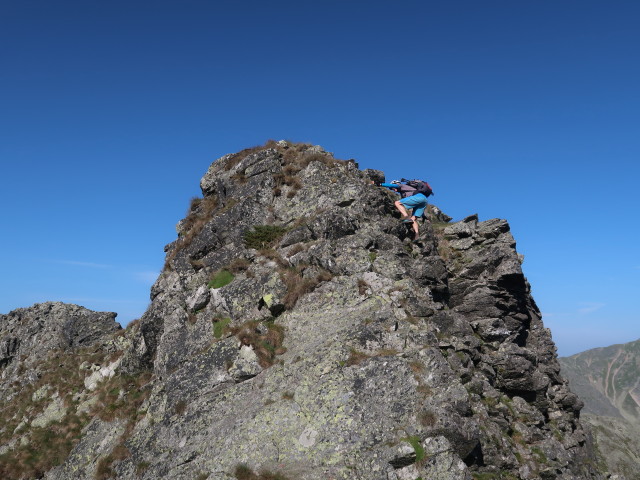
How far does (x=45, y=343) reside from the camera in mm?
40500

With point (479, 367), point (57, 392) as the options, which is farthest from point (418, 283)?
point (57, 392)

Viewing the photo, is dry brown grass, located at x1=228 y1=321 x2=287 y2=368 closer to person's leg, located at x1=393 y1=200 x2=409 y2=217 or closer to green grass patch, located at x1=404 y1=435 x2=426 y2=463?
green grass patch, located at x1=404 y1=435 x2=426 y2=463

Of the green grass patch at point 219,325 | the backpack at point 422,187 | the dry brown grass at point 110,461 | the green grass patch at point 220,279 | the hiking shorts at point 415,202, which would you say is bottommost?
the dry brown grass at point 110,461

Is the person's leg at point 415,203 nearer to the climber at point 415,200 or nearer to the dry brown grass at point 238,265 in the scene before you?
the climber at point 415,200

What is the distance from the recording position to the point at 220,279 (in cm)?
2889

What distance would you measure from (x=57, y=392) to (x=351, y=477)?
26563 mm

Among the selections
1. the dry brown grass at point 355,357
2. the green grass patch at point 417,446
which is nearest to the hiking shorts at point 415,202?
the dry brown grass at point 355,357

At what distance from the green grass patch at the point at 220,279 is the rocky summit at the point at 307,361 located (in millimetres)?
105

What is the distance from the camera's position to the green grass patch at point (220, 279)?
28.5 metres

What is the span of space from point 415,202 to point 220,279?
53.7 ft

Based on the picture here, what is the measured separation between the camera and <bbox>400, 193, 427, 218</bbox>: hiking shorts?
112 ft

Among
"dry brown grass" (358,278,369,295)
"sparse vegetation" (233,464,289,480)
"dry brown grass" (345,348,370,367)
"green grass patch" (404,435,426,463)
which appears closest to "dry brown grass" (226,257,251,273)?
"dry brown grass" (358,278,369,295)

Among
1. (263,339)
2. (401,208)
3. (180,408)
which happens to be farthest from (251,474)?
(401,208)

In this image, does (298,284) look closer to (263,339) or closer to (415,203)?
(263,339)
